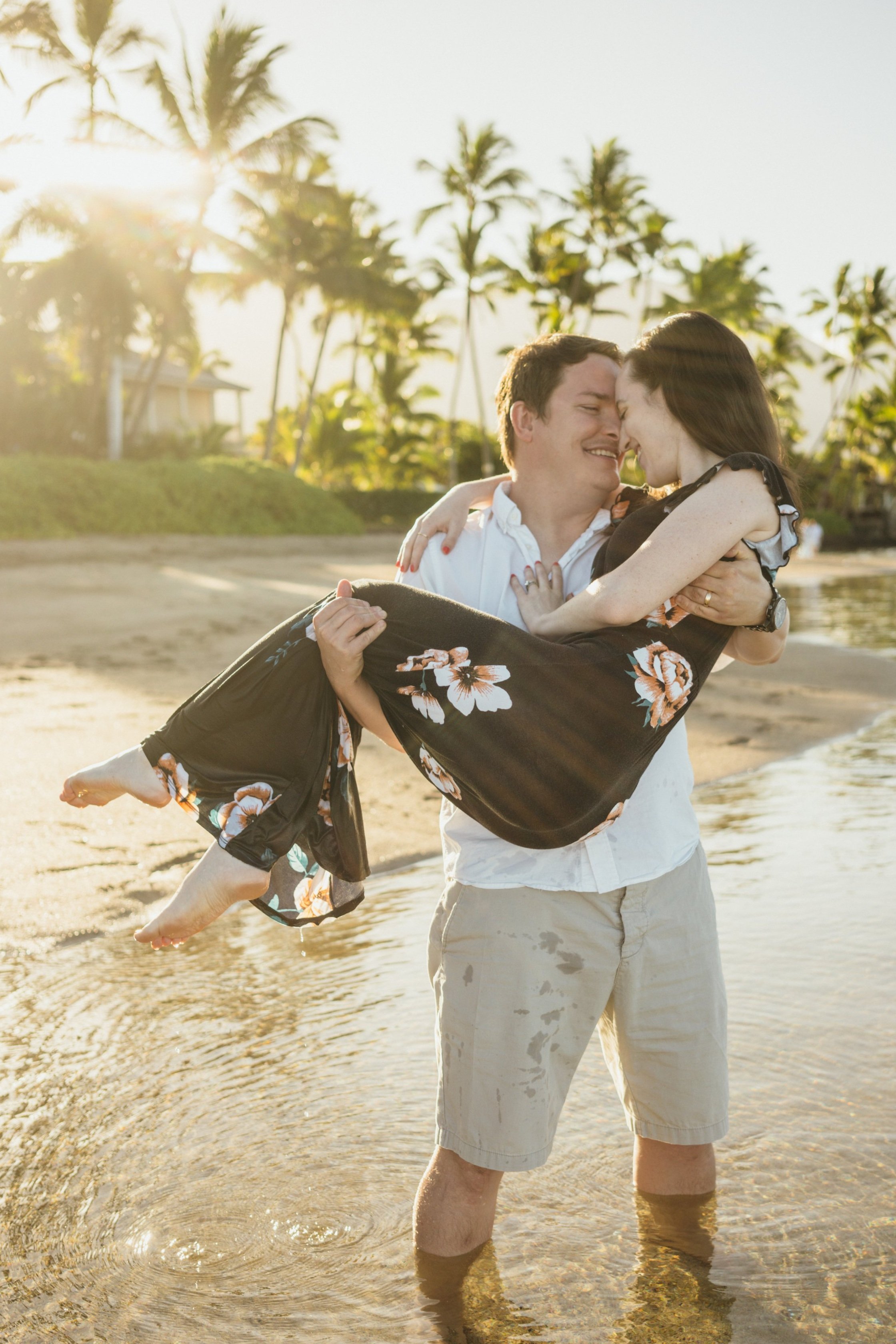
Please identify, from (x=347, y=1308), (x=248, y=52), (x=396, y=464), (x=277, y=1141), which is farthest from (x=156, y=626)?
(x=396, y=464)

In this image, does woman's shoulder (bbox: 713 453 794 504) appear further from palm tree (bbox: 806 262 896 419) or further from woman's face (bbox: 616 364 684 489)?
palm tree (bbox: 806 262 896 419)

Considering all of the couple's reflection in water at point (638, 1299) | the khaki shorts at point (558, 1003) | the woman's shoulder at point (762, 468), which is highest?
the woman's shoulder at point (762, 468)

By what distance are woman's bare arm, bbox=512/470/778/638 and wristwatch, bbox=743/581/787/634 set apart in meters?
0.14

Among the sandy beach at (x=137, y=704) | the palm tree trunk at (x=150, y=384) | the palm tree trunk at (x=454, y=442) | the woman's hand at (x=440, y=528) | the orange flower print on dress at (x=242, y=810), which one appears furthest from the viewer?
the palm tree trunk at (x=454, y=442)

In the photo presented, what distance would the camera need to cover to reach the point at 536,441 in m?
2.41

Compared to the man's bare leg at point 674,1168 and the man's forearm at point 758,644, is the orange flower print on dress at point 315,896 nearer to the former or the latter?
the man's bare leg at point 674,1168

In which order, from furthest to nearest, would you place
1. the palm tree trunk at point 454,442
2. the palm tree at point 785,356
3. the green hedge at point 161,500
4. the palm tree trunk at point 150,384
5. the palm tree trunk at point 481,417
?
the palm tree at point 785,356, the palm tree trunk at point 454,442, the palm tree trunk at point 481,417, the palm tree trunk at point 150,384, the green hedge at point 161,500

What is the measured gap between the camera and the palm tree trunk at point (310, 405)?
3067 centimetres

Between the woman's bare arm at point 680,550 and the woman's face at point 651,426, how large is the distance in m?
0.16

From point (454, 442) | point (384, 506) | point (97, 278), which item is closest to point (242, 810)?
point (97, 278)

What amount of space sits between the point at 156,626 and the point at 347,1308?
827 cm

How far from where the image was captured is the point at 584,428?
2363mm

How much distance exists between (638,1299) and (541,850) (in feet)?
3.52

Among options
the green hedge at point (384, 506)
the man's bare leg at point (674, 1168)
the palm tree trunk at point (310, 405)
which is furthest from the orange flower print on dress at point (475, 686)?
the green hedge at point (384, 506)
